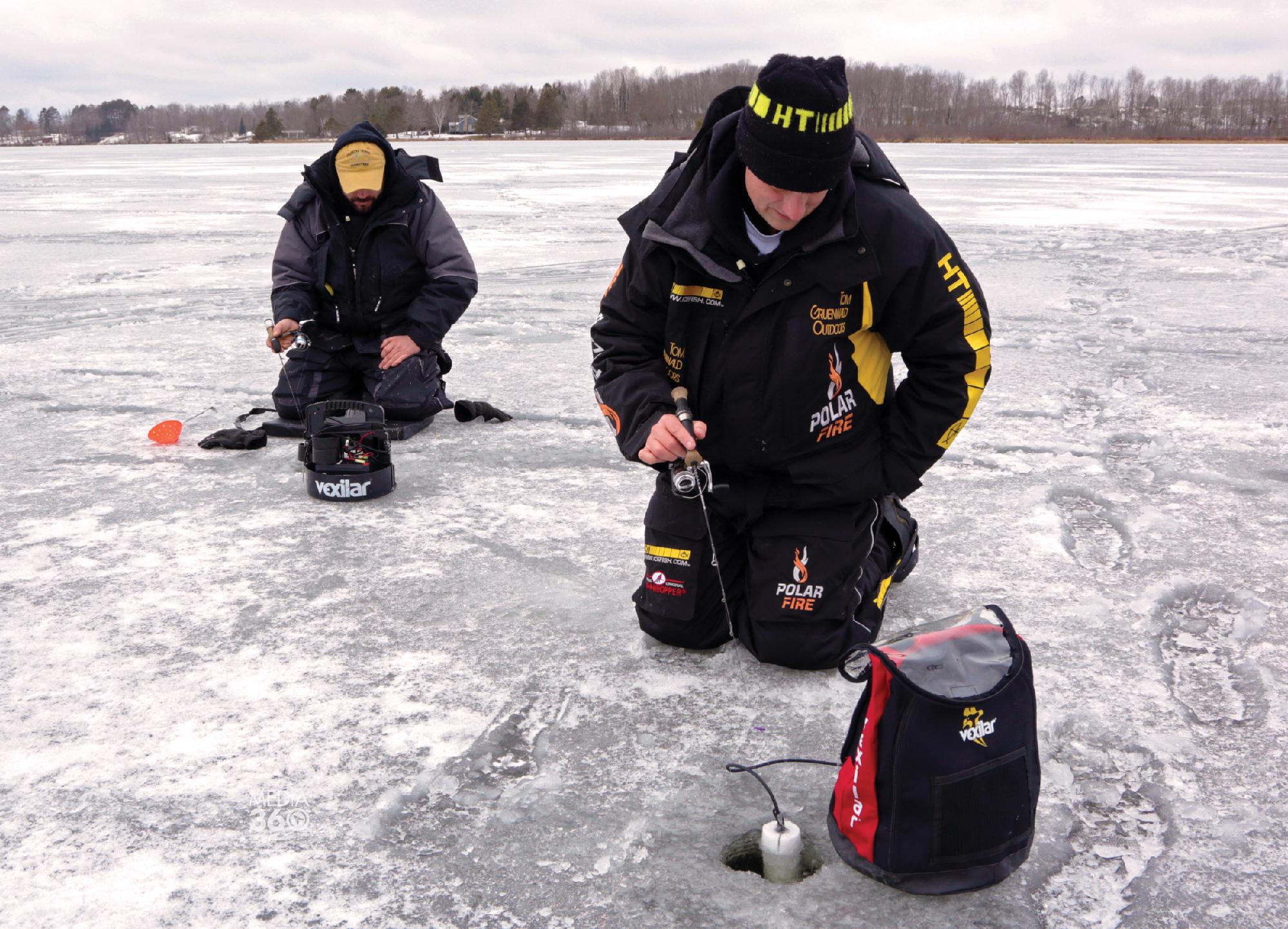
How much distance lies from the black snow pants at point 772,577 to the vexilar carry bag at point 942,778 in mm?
681

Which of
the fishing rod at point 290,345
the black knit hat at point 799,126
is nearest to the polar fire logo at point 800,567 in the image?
the black knit hat at point 799,126

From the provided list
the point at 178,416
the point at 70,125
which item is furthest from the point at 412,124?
the point at 178,416

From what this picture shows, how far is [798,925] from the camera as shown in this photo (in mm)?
1739

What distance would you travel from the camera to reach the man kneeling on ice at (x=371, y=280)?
434 cm

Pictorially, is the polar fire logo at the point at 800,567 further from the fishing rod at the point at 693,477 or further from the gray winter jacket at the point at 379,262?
the gray winter jacket at the point at 379,262

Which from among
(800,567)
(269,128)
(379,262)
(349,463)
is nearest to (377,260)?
(379,262)

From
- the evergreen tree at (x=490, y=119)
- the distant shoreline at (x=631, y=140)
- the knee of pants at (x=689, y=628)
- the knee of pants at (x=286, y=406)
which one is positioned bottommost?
the knee of pants at (x=689, y=628)

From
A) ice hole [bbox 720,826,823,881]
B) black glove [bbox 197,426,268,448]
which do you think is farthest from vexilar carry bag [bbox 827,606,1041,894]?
black glove [bbox 197,426,268,448]

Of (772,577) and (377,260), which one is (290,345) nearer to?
(377,260)

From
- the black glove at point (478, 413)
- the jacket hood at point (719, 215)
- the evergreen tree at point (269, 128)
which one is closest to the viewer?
the jacket hood at point (719, 215)

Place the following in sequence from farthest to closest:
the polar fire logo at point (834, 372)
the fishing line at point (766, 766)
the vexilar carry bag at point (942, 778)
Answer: the polar fire logo at point (834, 372)
the fishing line at point (766, 766)
the vexilar carry bag at point (942, 778)

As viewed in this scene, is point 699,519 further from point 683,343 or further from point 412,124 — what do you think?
point 412,124

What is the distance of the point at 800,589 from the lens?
2.63m

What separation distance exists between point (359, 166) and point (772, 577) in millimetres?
2554
